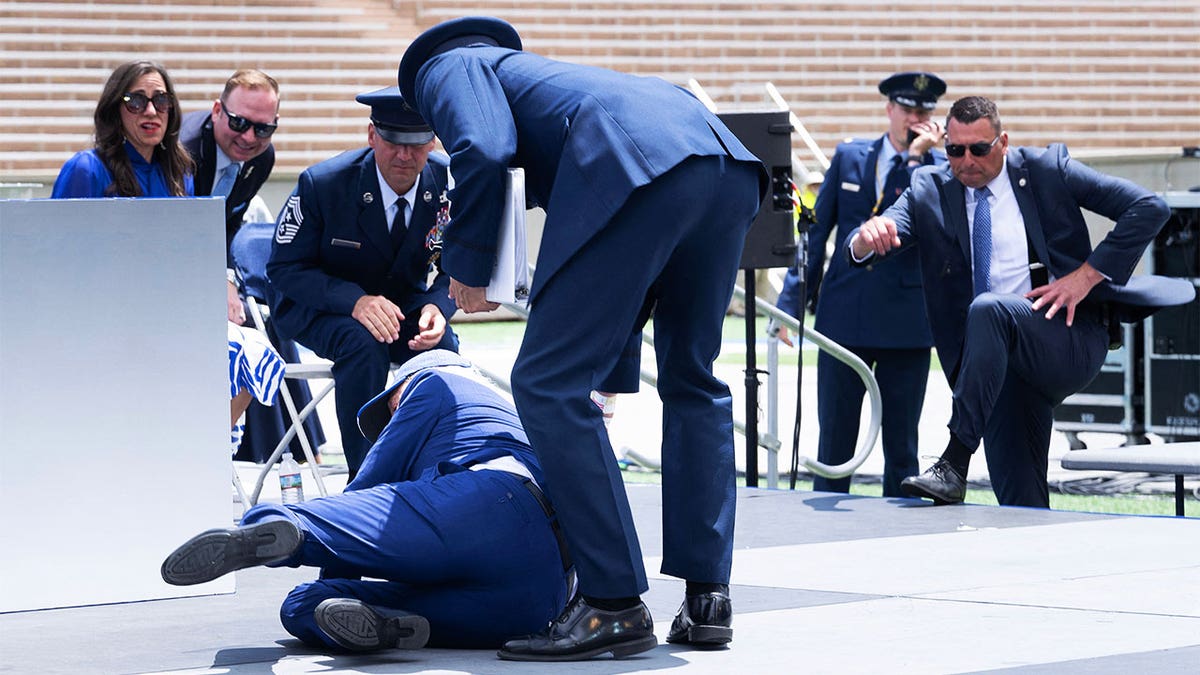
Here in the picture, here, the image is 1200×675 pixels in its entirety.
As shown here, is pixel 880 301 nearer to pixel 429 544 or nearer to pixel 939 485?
pixel 939 485

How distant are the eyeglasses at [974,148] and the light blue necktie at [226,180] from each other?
2577 millimetres

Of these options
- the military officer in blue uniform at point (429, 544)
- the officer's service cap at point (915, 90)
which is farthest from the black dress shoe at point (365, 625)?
the officer's service cap at point (915, 90)

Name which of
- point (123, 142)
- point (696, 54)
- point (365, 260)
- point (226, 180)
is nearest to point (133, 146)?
point (123, 142)

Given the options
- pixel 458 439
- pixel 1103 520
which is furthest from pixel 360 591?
pixel 1103 520

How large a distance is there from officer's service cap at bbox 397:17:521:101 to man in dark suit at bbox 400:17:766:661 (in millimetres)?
132

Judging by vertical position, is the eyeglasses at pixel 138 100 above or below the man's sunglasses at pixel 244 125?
above

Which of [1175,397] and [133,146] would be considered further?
[1175,397]

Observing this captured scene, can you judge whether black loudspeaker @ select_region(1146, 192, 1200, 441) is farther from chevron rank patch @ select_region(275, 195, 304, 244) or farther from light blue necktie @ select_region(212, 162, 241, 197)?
chevron rank patch @ select_region(275, 195, 304, 244)

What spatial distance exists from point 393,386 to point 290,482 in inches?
65.6

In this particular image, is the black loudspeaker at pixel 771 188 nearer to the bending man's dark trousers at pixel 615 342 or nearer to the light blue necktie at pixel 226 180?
the light blue necktie at pixel 226 180

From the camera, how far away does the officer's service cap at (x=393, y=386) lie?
14.2ft

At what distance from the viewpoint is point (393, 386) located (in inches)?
172

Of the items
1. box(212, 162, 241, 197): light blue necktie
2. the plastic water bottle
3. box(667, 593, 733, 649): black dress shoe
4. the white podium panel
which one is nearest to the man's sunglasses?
box(212, 162, 241, 197): light blue necktie

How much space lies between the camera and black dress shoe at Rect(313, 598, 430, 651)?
3.71m
